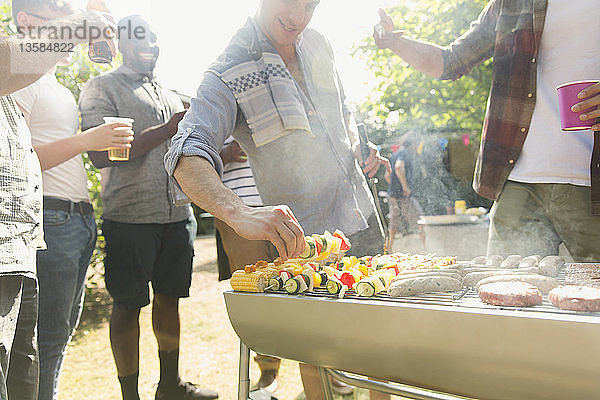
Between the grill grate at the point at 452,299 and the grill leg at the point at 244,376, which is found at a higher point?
the grill grate at the point at 452,299

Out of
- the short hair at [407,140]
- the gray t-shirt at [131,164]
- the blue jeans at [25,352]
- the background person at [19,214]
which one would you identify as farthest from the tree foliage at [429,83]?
the blue jeans at [25,352]

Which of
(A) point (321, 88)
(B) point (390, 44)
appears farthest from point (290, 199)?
(B) point (390, 44)

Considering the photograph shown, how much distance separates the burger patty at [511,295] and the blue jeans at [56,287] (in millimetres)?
1918

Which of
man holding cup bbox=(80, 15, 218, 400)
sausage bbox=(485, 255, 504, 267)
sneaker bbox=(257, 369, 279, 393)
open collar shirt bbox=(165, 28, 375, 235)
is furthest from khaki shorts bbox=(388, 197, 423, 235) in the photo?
sausage bbox=(485, 255, 504, 267)

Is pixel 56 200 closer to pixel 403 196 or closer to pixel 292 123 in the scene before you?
pixel 292 123

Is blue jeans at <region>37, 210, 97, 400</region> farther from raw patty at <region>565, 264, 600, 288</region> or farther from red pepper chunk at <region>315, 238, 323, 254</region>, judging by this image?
raw patty at <region>565, 264, 600, 288</region>

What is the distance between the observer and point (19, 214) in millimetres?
1569

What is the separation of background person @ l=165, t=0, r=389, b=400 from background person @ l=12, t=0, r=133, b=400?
65cm

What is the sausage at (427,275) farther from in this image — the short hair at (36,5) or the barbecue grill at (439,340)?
the short hair at (36,5)

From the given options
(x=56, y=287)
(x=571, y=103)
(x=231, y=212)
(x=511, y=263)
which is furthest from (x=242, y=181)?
(x=571, y=103)

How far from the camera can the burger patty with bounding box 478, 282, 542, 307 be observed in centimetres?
112

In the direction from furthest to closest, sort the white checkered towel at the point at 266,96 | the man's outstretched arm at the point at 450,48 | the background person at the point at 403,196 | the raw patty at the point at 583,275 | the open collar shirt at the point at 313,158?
the background person at the point at 403,196 → the man's outstretched arm at the point at 450,48 → the open collar shirt at the point at 313,158 → the white checkered towel at the point at 266,96 → the raw patty at the point at 583,275

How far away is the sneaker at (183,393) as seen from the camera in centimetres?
298

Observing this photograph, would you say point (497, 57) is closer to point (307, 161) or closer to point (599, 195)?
point (599, 195)
